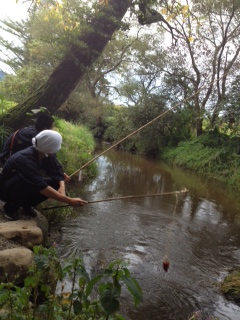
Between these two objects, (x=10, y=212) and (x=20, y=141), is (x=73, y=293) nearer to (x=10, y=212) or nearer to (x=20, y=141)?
(x=10, y=212)

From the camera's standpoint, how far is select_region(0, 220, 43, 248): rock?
3.25m

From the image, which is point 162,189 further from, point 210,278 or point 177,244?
point 210,278

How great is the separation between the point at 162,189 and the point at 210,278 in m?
5.45

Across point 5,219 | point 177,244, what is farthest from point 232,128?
A: point 5,219

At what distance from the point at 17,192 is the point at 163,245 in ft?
7.95

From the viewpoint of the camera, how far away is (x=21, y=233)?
3299 mm

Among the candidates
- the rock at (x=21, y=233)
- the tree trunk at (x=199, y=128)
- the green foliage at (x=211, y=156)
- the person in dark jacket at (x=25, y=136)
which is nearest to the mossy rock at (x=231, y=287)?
the rock at (x=21, y=233)

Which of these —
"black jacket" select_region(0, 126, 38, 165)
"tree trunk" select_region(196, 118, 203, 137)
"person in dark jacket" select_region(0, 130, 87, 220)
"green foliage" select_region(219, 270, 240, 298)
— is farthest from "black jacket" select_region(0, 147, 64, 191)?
"tree trunk" select_region(196, 118, 203, 137)

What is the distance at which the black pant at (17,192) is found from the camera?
338 cm

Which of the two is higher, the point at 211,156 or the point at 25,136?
the point at 211,156

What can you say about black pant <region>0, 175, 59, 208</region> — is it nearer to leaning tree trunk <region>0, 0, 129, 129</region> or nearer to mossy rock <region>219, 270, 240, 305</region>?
leaning tree trunk <region>0, 0, 129, 129</region>

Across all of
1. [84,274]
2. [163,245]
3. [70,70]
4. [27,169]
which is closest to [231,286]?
[163,245]

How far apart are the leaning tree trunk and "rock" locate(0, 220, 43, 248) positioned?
258 cm

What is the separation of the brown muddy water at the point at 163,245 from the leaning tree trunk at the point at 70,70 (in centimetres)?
211
